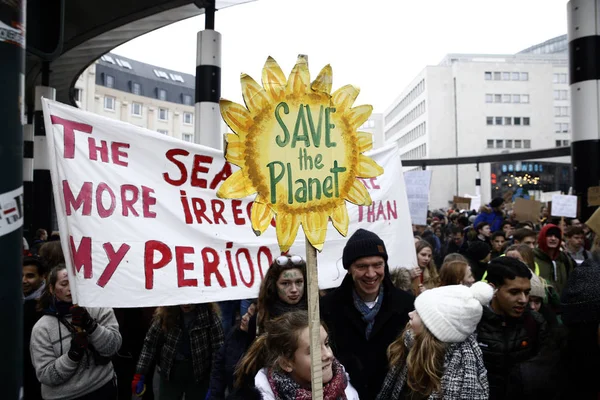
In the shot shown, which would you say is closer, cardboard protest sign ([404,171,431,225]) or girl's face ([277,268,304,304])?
girl's face ([277,268,304,304])

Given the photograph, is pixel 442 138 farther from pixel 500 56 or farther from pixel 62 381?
pixel 62 381

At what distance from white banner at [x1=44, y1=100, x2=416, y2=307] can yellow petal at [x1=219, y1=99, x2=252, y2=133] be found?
4.91ft

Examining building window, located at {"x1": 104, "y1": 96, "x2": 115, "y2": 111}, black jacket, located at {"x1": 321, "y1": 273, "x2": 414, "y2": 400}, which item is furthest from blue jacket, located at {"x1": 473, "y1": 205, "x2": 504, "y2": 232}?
building window, located at {"x1": 104, "y1": 96, "x2": 115, "y2": 111}

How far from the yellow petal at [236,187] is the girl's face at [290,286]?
1601 mm

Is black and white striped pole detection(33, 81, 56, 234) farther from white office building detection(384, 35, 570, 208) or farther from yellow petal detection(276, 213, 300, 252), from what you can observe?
white office building detection(384, 35, 570, 208)

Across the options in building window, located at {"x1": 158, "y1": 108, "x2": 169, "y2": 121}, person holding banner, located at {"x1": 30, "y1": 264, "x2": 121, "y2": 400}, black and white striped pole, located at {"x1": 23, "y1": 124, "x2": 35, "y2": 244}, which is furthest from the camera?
building window, located at {"x1": 158, "y1": 108, "x2": 169, "y2": 121}

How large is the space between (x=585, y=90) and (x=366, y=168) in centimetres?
682

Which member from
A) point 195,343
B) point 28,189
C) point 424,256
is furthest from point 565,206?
point 28,189

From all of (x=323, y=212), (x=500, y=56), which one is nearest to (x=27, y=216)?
(x=323, y=212)

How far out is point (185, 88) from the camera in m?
66.4

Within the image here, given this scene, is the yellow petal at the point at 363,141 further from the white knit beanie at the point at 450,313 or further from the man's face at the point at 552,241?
the man's face at the point at 552,241

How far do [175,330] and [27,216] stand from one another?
12.0 meters

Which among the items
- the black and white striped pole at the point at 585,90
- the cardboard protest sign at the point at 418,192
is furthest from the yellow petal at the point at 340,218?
the black and white striped pole at the point at 585,90

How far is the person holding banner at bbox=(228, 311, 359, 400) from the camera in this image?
2.35 metres
